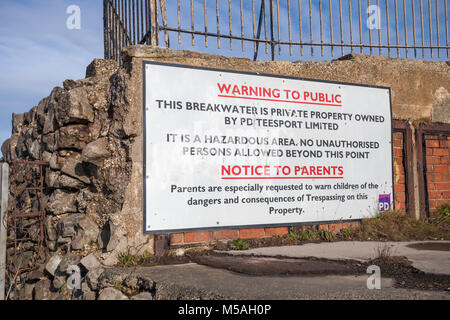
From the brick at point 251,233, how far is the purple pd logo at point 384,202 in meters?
1.63

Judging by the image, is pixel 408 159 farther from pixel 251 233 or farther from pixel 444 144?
pixel 251 233

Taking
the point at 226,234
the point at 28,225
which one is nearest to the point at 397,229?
the point at 226,234

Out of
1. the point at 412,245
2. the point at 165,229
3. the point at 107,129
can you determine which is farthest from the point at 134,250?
the point at 412,245

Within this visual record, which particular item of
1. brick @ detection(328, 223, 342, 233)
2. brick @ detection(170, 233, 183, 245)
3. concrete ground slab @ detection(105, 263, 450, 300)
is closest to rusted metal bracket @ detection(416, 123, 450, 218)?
brick @ detection(328, 223, 342, 233)

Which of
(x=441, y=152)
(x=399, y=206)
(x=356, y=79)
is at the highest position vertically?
(x=356, y=79)

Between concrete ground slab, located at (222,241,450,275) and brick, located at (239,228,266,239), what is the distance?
0.24 meters

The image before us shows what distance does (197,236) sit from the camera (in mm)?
4004

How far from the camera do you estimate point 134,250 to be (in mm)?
3725

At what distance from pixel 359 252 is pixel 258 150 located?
4.65ft

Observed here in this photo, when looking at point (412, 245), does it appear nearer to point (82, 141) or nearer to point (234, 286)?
point (234, 286)

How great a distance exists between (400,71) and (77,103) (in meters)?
Answer: 4.06

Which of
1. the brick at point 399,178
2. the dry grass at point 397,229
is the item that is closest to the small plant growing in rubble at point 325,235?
the dry grass at point 397,229

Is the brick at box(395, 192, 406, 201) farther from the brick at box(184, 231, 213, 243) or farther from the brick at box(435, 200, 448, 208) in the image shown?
the brick at box(184, 231, 213, 243)

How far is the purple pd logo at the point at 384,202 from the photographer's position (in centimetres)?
497
